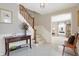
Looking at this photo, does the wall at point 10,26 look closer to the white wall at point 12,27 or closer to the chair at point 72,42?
the white wall at point 12,27

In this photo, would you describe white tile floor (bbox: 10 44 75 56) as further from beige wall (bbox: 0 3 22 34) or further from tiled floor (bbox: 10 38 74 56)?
beige wall (bbox: 0 3 22 34)

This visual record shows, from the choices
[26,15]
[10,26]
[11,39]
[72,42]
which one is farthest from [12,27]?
[72,42]

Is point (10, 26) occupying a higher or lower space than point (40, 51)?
higher

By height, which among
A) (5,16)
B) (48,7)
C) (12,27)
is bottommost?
(12,27)

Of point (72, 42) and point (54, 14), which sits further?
point (54, 14)

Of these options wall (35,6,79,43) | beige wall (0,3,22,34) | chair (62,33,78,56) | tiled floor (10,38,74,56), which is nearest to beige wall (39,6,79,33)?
wall (35,6,79,43)

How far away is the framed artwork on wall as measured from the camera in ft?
6.03

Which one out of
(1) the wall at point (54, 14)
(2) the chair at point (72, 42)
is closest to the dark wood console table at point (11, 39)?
(1) the wall at point (54, 14)

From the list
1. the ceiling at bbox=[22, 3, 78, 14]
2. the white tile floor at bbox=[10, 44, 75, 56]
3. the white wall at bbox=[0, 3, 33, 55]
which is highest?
the ceiling at bbox=[22, 3, 78, 14]

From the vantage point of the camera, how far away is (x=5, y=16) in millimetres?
1915

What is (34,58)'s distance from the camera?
1861 millimetres

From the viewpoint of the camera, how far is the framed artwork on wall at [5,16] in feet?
6.03

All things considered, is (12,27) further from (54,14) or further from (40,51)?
(54,14)

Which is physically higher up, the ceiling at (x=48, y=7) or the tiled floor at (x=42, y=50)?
the ceiling at (x=48, y=7)
